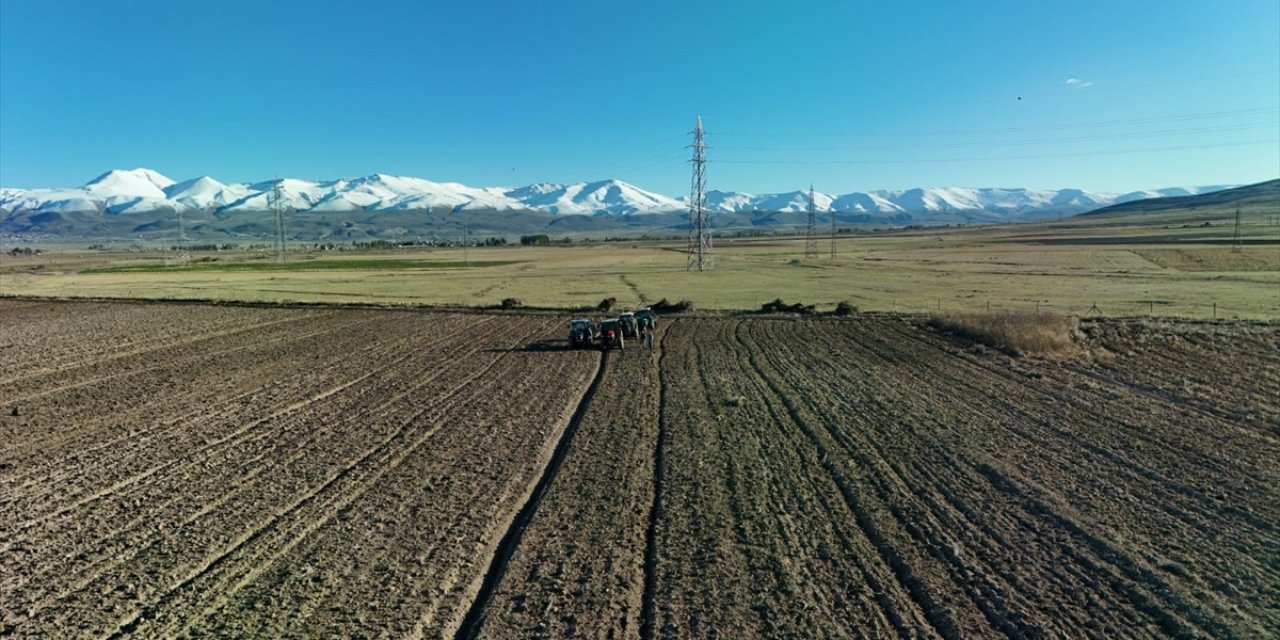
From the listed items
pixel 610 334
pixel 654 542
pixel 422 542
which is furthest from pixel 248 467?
pixel 610 334

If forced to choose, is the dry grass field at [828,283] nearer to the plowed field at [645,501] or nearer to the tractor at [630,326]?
the tractor at [630,326]

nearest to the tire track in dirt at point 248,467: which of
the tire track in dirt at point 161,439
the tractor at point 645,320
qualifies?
the tire track in dirt at point 161,439

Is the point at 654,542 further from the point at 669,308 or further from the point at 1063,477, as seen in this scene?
the point at 669,308

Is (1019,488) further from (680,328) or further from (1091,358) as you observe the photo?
(680,328)

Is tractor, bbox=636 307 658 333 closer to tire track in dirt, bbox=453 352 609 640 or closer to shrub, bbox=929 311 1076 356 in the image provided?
shrub, bbox=929 311 1076 356

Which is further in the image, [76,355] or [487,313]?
[487,313]

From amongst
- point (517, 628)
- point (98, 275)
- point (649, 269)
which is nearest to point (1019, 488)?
point (517, 628)
